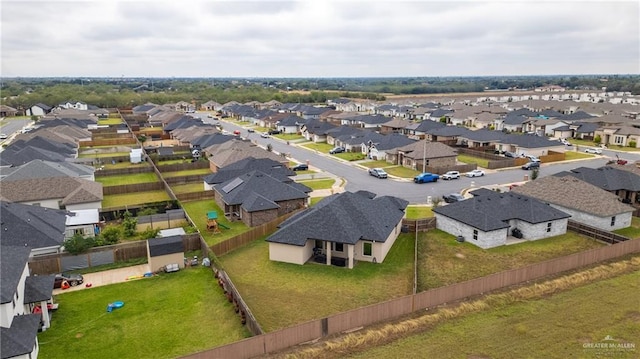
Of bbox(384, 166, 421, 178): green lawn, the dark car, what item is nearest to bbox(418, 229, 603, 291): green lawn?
bbox(384, 166, 421, 178): green lawn

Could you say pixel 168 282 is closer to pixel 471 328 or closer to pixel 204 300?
pixel 204 300

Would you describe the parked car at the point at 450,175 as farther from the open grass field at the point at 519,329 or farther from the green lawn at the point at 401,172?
the open grass field at the point at 519,329

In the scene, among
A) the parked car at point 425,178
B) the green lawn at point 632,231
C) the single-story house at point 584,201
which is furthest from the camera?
the parked car at point 425,178

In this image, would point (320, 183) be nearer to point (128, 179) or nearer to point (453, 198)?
point (453, 198)

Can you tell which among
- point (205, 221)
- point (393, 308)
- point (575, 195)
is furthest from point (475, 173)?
point (393, 308)

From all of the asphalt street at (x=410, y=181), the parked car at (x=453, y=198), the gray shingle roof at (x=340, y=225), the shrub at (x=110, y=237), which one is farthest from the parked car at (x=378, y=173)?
the shrub at (x=110, y=237)

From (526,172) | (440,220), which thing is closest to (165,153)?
(440,220)

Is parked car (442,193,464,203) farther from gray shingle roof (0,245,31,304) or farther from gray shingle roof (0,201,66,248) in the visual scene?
gray shingle roof (0,245,31,304)
